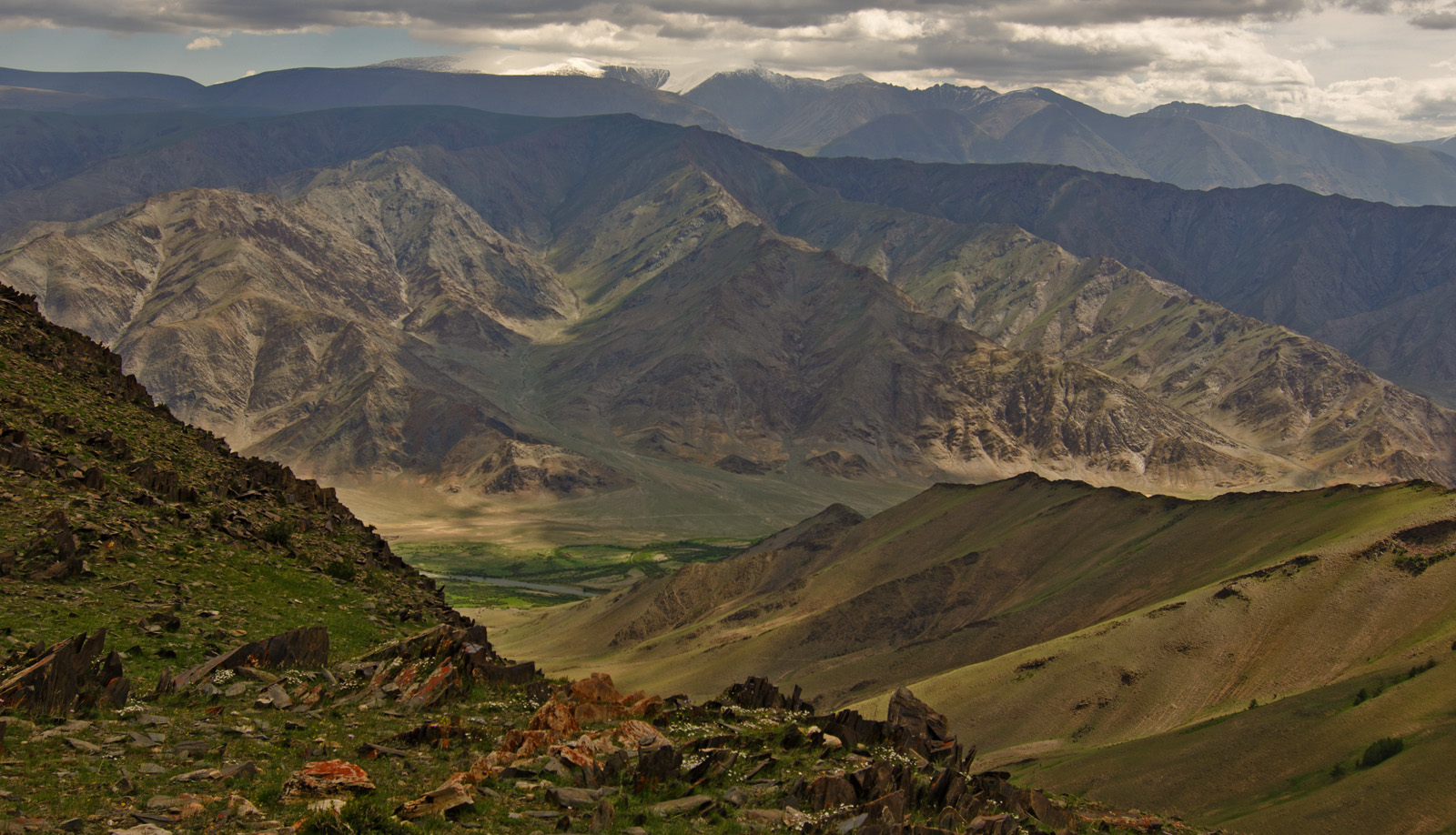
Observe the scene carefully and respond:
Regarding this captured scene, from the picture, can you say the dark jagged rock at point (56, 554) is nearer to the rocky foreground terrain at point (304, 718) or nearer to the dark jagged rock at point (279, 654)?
the rocky foreground terrain at point (304, 718)

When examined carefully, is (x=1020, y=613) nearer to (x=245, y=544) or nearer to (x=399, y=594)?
(x=399, y=594)

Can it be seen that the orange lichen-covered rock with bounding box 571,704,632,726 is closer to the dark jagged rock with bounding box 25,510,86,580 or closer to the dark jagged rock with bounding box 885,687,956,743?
the dark jagged rock with bounding box 885,687,956,743

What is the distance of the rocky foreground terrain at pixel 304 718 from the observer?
21203 millimetres

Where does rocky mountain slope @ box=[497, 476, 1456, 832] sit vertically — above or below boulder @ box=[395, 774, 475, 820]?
below

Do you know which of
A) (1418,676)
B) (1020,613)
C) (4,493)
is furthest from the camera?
(1020,613)

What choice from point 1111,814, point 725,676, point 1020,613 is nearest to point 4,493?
point 1111,814

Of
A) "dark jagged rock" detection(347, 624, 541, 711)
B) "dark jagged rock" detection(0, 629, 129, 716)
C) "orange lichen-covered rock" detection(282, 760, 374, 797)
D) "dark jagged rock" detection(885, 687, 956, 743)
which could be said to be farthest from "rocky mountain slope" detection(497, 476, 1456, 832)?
"dark jagged rock" detection(0, 629, 129, 716)

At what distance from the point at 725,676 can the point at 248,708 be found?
65.2m

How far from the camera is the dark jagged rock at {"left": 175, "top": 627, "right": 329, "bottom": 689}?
27984 millimetres

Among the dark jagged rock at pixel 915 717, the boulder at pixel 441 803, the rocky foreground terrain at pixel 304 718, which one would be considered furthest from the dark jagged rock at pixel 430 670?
the dark jagged rock at pixel 915 717

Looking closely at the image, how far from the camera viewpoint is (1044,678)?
2692 inches

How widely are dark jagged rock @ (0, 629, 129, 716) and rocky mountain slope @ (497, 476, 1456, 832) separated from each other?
125 ft

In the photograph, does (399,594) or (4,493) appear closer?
(4,493)

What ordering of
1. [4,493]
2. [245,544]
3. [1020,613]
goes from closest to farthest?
[4,493] → [245,544] → [1020,613]
